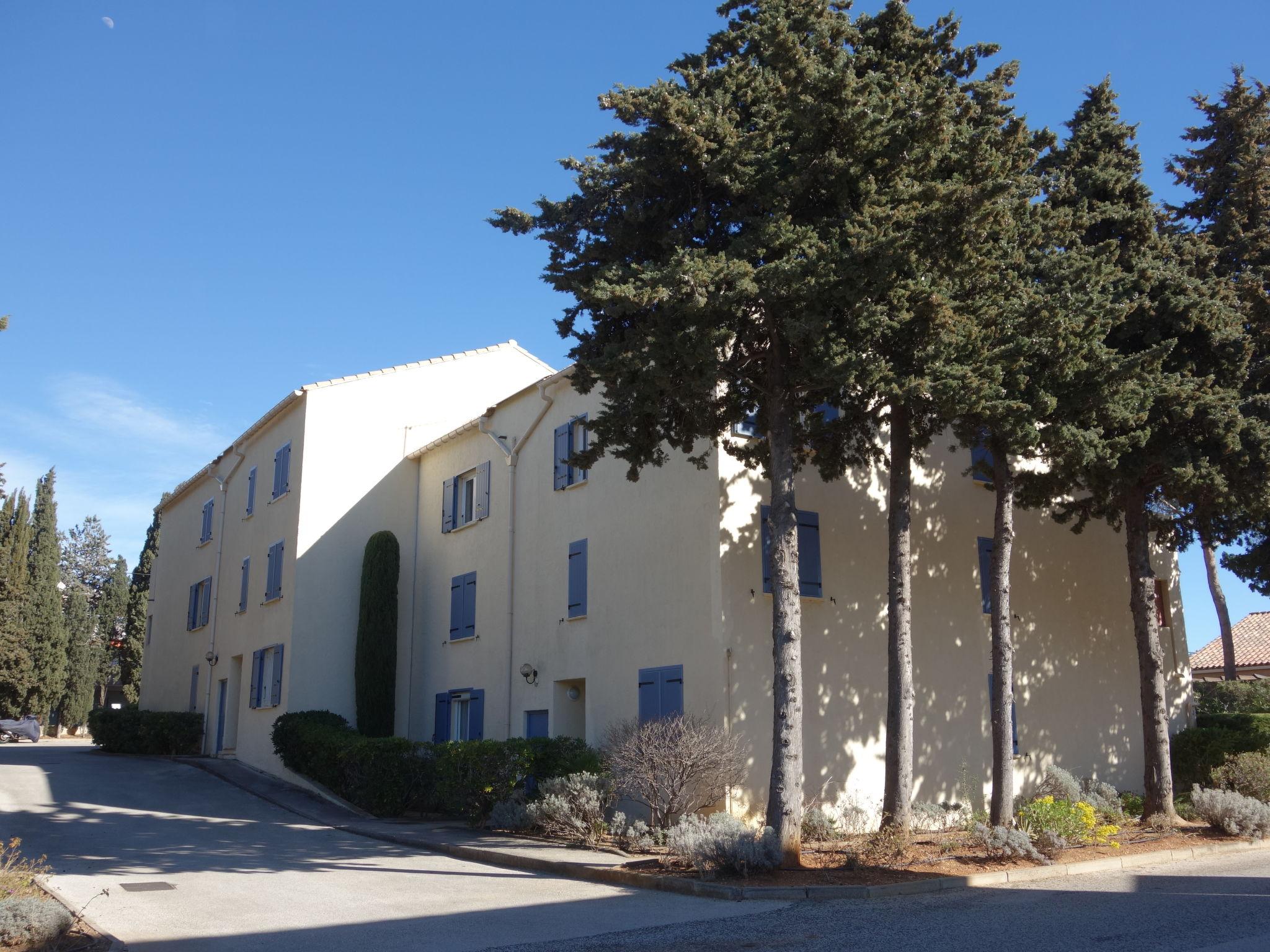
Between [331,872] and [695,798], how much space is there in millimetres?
4625

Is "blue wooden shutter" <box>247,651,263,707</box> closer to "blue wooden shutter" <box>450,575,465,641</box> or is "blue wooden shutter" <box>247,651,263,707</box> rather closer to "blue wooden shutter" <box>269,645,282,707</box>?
"blue wooden shutter" <box>269,645,282,707</box>

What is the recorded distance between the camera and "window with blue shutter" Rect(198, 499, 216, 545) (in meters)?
28.5

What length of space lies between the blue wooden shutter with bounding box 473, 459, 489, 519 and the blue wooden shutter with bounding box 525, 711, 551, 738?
15.0 ft

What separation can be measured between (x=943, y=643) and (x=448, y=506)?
1109cm

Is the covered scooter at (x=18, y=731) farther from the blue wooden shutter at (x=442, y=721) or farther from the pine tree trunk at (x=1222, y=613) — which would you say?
the pine tree trunk at (x=1222, y=613)

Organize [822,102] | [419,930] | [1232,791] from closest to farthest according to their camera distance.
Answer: [419,930], [822,102], [1232,791]

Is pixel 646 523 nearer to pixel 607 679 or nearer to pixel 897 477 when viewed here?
pixel 607 679

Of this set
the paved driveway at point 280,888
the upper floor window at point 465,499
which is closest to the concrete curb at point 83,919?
the paved driveway at point 280,888

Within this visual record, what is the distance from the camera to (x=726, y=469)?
1520cm

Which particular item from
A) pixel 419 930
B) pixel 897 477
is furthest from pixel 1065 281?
pixel 419 930

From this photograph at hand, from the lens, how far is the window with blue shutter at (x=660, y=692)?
1503 cm

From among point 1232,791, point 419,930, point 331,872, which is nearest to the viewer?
point 419,930

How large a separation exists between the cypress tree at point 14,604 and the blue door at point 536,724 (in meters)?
26.9

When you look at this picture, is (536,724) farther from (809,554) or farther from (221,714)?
(221,714)
